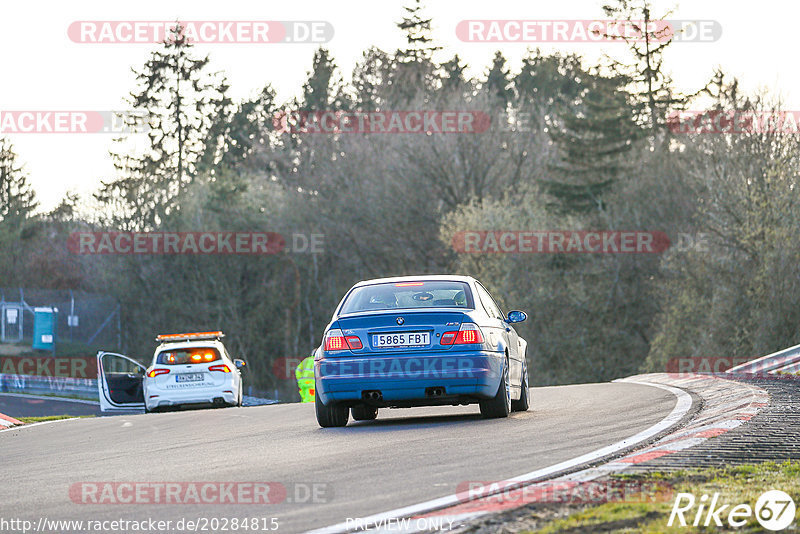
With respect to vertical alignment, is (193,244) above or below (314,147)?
below

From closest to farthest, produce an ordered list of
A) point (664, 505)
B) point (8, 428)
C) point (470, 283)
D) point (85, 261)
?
point (664, 505) → point (470, 283) → point (8, 428) → point (85, 261)

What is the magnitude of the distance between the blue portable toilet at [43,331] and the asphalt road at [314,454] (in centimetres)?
4165

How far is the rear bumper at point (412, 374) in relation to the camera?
12.5m

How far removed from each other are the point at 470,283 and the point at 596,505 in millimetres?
7480

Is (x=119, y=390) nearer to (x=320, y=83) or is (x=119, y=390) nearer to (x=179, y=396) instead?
(x=179, y=396)

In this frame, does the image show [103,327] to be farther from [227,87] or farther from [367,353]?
[367,353]

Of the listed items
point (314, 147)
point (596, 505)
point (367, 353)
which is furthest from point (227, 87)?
point (596, 505)

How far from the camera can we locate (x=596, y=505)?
251 inches
